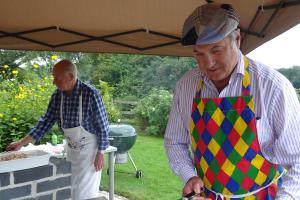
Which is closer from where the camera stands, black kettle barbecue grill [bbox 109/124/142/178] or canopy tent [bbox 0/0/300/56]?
canopy tent [bbox 0/0/300/56]

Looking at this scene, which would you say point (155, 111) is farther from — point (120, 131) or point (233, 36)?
point (233, 36)

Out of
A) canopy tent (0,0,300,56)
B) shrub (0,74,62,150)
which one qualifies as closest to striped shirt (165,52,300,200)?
canopy tent (0,0,300,56)

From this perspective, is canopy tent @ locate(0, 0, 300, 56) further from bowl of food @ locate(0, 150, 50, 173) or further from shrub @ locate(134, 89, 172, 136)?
shrub @ locate(134, 89, 172, 136)

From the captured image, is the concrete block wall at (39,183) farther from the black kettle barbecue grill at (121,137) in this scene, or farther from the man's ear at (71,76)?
the black kettle barbecue grill at (121,137)

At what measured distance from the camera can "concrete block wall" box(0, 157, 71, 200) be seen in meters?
2.24

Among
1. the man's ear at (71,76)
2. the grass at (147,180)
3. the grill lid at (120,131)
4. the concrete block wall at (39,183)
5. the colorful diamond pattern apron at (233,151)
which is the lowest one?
the grass at (147,180)

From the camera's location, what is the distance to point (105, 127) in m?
3.16

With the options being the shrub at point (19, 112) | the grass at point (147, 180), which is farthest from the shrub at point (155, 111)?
the shrub at point (19, 112)

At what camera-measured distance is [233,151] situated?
135 cm

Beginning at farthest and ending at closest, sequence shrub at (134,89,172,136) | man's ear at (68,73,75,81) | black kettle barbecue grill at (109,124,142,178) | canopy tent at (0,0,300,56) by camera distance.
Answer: shrub at (134,89,172,136) → black kettle barbecue grill at (109,124,142,178) → man's ear at (68,73,75,81) → canopy tent at (0,0,300,56)

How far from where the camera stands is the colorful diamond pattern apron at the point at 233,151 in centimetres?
134

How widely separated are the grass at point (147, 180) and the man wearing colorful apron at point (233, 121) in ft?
11.6

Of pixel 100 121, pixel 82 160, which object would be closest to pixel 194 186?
pixel 100 121

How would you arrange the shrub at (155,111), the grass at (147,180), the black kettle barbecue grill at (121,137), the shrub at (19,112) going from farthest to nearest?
the shrub at (155,111) < the grass at (147,180) < the black kettle barbecue grill at (121,137) < the shrub at (19,112)
